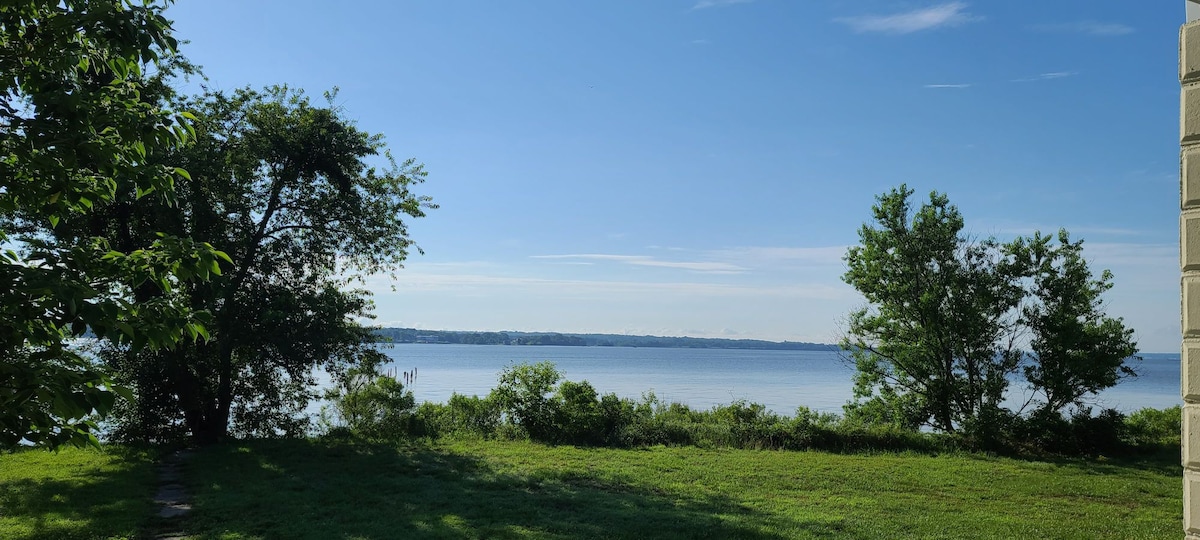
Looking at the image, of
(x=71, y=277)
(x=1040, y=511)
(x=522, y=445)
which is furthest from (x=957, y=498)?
(x=71, y=277)

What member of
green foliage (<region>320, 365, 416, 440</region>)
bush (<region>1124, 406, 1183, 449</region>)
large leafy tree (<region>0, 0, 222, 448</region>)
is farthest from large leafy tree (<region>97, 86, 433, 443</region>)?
bush (<region>1124, 406, 1183, 449</region>)

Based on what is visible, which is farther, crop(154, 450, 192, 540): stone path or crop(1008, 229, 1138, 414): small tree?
crop(1008, 229, 1138, 414): small tree

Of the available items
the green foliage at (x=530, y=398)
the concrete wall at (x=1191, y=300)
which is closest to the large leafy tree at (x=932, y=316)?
the green foliage at (x=530, y=398)

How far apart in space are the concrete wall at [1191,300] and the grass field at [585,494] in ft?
20.2

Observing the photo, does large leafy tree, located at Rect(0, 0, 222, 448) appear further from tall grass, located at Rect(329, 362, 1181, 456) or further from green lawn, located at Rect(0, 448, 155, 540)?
tall grass, located at Rect(329, 362, 1181, 456)

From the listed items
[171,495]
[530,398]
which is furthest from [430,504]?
[530,398]

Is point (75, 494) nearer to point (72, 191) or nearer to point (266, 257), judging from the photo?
point (266, 257)

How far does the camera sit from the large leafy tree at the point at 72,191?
113 inches

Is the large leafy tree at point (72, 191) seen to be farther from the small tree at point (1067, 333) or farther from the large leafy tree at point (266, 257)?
the small tree at point (1067, 333)

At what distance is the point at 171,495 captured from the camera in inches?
431

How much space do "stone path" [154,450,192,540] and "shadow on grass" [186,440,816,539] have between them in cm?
22

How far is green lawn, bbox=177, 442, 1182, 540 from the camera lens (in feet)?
29.3

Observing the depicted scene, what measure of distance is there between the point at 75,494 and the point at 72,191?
974 centimetres

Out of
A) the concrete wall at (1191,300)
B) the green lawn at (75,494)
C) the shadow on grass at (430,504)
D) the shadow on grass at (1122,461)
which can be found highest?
the concrete wall at (1191,300)
